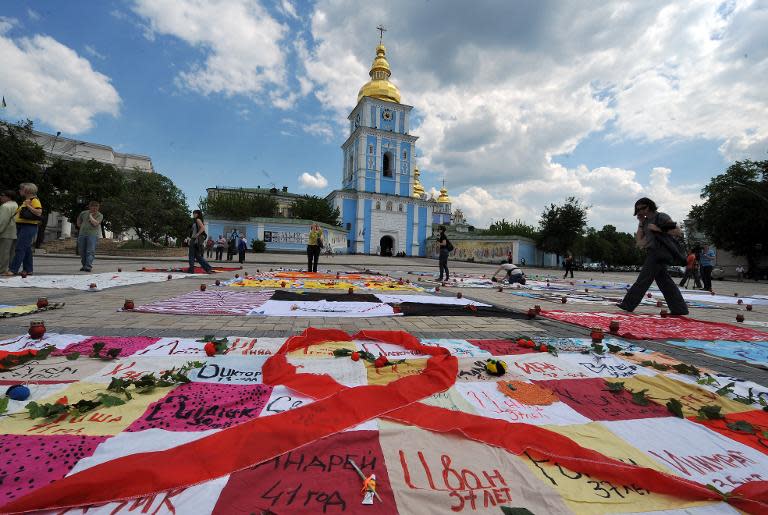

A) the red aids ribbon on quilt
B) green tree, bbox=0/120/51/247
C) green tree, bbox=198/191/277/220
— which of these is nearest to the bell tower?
green tree, bbox=198/191/277/220

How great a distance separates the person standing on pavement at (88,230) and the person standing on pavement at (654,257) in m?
12.7

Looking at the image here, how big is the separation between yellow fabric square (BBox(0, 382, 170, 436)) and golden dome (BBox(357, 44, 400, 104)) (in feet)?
173

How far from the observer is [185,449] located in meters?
1.49

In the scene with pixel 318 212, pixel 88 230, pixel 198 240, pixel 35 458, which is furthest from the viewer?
pixel 318 212

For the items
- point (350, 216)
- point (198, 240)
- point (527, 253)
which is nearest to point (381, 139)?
point (350, 216)

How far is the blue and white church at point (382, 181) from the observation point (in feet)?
158

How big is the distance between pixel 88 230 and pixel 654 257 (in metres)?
13.5

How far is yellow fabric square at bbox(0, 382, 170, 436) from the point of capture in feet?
5.38

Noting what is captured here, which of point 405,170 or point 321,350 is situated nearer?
point 321,350

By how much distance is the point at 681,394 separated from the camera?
93.7 inches

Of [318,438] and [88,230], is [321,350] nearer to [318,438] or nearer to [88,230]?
[318,438]

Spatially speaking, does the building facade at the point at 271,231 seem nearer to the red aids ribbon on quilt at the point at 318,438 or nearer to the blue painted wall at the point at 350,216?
the blue painted wall at the point at 350,216

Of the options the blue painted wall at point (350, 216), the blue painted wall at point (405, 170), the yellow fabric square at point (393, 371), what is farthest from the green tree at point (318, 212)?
the yellow fabric square at point (393, 371)

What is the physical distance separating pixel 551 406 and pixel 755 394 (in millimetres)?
1490
